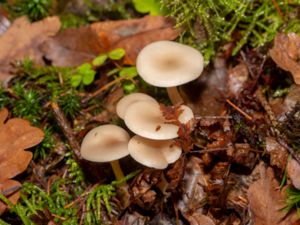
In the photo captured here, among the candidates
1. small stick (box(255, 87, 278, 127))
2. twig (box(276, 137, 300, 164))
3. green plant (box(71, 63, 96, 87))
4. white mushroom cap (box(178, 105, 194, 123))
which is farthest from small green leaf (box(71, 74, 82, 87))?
twig (box(276, 137, 300, 164))

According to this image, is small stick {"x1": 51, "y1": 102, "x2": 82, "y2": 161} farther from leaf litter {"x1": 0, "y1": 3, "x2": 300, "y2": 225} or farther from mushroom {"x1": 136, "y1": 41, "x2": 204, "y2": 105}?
mushroom {"x1": 136, "y1": 41, "x2": 204, "y2": 105}

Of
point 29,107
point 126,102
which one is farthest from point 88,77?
point 126,102

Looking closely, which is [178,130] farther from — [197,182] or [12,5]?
[12,5]

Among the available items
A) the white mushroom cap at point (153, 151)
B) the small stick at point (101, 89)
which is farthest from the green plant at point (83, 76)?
the white mushroom cap at point (153, 151)

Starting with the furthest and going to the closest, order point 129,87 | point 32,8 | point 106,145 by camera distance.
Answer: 1. point 32,8
2. point 129,87
3. point 106,145

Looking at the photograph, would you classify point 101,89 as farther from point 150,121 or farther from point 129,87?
point 150,121

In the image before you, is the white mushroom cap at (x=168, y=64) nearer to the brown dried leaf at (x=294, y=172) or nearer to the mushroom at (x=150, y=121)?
the mushroom at (x=150, y=121)

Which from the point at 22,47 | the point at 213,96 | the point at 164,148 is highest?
the point at 22,47

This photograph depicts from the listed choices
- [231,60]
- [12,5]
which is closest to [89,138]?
[231,60]
